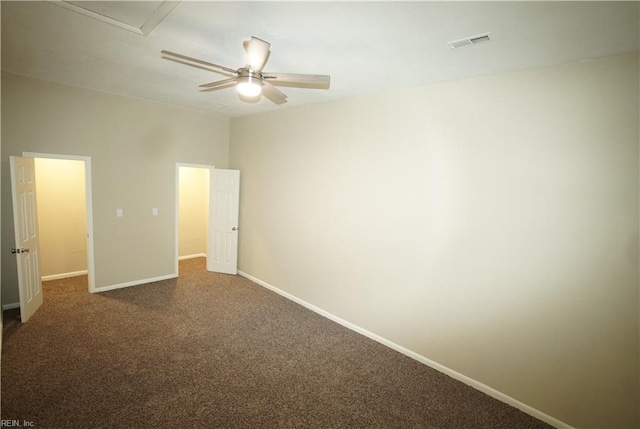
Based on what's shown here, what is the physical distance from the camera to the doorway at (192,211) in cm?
648

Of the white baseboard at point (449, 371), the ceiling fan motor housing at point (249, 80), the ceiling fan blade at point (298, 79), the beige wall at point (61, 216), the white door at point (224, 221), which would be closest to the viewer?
the ceiling fan blade at point (298, 79)

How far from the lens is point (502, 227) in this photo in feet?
8.63

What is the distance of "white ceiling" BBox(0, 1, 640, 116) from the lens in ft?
5.80

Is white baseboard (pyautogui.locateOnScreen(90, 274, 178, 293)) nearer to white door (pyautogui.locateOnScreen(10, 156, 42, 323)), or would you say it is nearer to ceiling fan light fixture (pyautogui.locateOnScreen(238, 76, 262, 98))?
white door (pyautogui.locateOnScreen(10, 156, 42, 323))

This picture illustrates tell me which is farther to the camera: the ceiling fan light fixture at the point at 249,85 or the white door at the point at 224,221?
the white door at the point at 224,221

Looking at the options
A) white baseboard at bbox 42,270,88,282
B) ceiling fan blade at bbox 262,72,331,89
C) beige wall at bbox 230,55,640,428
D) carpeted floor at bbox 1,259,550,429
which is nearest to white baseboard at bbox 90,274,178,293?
carpeted floor at bbox 1,259,550,429

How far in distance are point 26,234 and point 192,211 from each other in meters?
3.16

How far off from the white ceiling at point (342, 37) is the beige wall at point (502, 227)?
36 cm

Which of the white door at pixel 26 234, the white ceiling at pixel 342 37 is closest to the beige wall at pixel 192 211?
the white door at pixel 26 234

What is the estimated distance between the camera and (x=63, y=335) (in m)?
3.29

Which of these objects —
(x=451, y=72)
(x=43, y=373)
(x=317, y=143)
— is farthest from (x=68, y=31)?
(x=451, y=72)

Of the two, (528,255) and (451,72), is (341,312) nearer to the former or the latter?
(528,255)

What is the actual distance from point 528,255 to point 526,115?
1.18 m

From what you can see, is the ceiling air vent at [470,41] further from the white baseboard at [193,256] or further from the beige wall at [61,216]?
the white baseboard at [193,256]
